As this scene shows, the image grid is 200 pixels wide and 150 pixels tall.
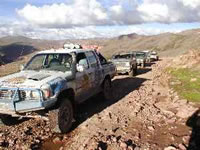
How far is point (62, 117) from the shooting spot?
7203 mm

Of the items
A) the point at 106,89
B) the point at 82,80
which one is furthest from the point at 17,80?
the point at 106,89

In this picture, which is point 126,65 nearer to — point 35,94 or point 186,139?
point 186,139

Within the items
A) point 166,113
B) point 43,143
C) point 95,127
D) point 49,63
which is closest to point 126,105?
point 166,113

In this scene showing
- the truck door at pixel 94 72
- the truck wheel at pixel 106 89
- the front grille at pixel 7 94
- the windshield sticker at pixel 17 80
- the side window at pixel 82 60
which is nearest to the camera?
the front grille at pixel 7 94

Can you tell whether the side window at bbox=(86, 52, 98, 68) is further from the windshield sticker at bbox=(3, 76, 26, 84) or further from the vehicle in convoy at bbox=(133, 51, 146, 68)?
the vehicle in convoy at bbox=(133, 51, 146, 68)

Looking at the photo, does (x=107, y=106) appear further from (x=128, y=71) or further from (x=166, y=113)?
(x=128, y=71)

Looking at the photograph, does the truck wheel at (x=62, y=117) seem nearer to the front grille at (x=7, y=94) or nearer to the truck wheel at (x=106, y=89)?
the front grille at (x=7, y=94)

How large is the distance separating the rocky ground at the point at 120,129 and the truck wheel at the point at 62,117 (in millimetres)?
233

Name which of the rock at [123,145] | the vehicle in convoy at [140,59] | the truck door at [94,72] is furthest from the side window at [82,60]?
the vehicle in convoy at [140,59]

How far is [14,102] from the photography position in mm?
6750

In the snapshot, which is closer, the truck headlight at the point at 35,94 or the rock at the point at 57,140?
the truck headlight at the point at 35,94

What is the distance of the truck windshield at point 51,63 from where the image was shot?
832 cm

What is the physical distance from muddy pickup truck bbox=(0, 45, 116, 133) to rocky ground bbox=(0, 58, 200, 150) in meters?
0.49

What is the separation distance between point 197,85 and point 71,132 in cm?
867
